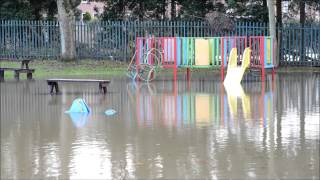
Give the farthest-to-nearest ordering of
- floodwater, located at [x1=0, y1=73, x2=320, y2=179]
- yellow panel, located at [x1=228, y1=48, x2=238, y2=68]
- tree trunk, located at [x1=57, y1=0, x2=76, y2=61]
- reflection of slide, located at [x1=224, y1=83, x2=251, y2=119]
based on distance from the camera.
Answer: tree trunk, located at [x1=57, y1=0, x2=76, y2=61]
yellow panel, located at [x1=228, y1=48, x2=238, y2=68]
reflection of slide, located at [x1=224, y1=83, x2=251, y2=119]
floodwater, located at [x1=0, y1=73, x2=320, y2=179]

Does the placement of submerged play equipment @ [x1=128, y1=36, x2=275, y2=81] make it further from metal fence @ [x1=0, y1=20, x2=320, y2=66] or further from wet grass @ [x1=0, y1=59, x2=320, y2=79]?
metal fence @ [x1=0, y1=20, x2=320, y2=66]

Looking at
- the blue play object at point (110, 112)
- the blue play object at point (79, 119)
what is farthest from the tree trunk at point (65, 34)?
the blue play object at point (79, 119)

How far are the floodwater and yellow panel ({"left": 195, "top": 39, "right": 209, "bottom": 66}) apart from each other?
3.81m

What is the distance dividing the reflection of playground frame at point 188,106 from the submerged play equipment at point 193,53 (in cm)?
247

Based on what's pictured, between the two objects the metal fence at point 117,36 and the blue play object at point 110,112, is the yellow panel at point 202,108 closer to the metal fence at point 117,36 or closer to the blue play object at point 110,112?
the blue play object at point 110,112

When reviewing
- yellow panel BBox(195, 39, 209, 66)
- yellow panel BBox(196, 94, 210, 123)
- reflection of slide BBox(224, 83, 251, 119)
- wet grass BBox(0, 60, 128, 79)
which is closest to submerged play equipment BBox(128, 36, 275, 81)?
yellow panel BBox(195, 39, 209, 66)

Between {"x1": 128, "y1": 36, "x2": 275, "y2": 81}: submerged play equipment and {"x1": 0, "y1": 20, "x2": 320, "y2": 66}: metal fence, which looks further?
{"x1": 0, "y1": 20, "x2": 320, "y2": 66}: metal fence

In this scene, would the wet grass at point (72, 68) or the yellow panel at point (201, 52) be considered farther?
the wet grass at point (72, 68)

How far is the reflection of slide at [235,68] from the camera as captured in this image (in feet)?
65.9

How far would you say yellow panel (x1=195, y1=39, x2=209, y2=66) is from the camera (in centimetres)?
2102

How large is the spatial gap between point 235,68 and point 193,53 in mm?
1538

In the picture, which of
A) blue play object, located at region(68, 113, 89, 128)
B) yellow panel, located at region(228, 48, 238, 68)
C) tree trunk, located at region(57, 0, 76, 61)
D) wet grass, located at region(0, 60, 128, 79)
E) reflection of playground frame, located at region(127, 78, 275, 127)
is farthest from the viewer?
tree trunk, located at region(57, 0, 76, 61)

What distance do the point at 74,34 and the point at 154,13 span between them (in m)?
7.07

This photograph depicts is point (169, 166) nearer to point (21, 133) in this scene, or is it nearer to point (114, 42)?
point (21, 133)
